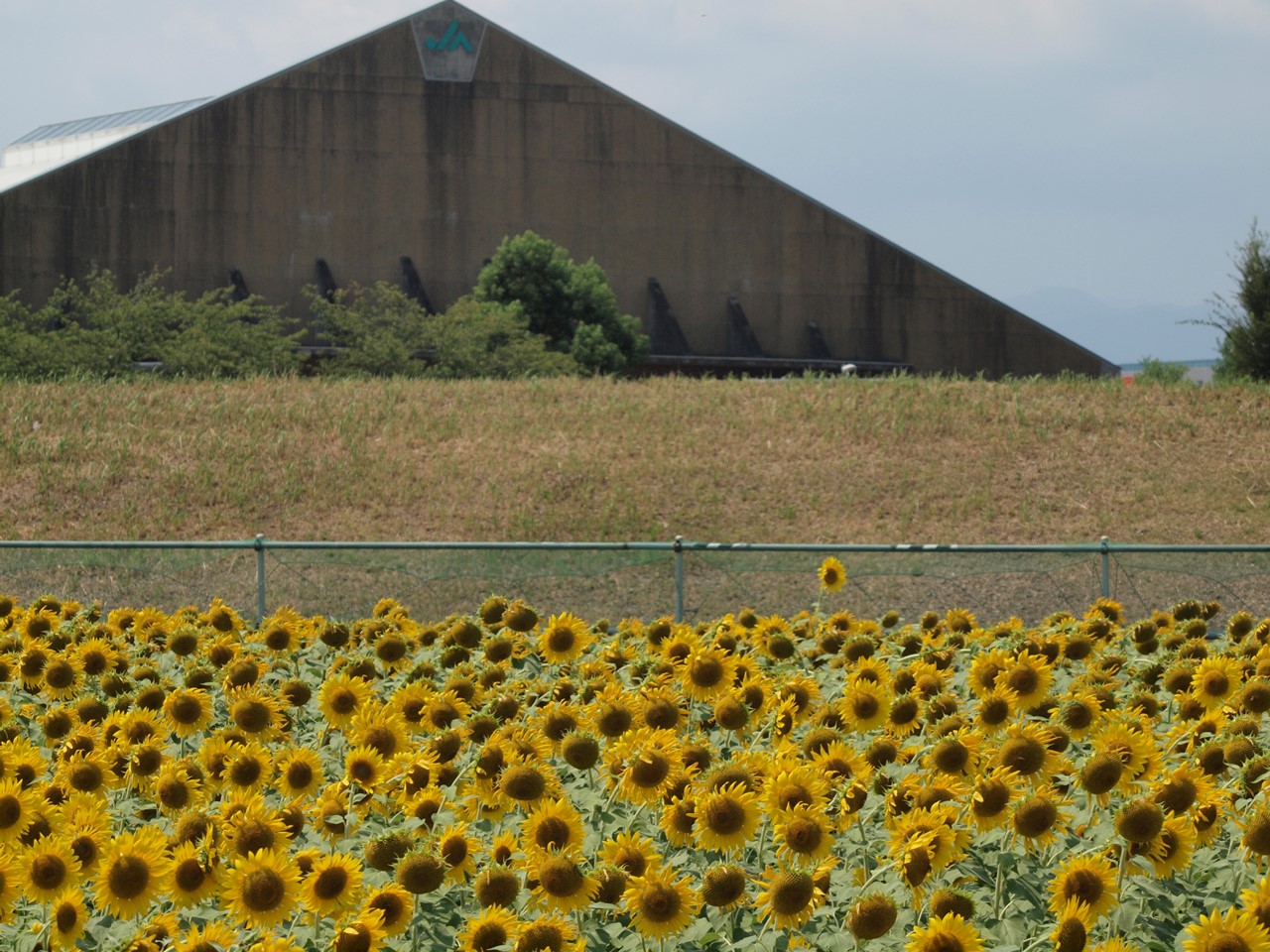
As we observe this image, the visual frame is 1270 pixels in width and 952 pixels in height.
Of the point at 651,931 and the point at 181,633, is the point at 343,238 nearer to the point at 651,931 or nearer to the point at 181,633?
the point at 181,633

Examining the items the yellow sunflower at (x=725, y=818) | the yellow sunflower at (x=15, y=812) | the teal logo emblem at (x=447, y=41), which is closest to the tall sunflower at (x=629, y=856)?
the yellow sunflower at (x=725, y=818)

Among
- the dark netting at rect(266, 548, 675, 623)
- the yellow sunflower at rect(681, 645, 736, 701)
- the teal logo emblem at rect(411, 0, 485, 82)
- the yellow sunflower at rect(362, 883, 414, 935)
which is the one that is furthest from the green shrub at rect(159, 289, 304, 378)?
the yellow sunflower at rect(362, 883, 414, 935)

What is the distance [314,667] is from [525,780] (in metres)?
2.38

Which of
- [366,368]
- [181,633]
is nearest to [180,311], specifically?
[366,368]

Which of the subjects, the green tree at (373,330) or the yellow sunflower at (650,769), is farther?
the green tree at (373,330)

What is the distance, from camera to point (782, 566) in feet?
46.4

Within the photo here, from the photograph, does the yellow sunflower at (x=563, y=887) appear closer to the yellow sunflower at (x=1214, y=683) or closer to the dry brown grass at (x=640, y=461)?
the yellow sunflower at (x=1214, y=683)

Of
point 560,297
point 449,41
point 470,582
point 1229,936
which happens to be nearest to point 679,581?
point 470,582

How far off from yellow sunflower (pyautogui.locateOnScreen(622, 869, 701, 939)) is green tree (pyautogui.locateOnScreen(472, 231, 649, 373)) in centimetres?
3923

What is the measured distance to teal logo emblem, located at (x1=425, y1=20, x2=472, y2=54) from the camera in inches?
1820

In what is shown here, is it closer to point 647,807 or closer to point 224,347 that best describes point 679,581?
point 647,807

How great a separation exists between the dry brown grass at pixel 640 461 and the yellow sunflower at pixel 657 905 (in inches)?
720

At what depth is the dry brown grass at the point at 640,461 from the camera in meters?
21.9

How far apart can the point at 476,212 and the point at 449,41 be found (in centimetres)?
520
